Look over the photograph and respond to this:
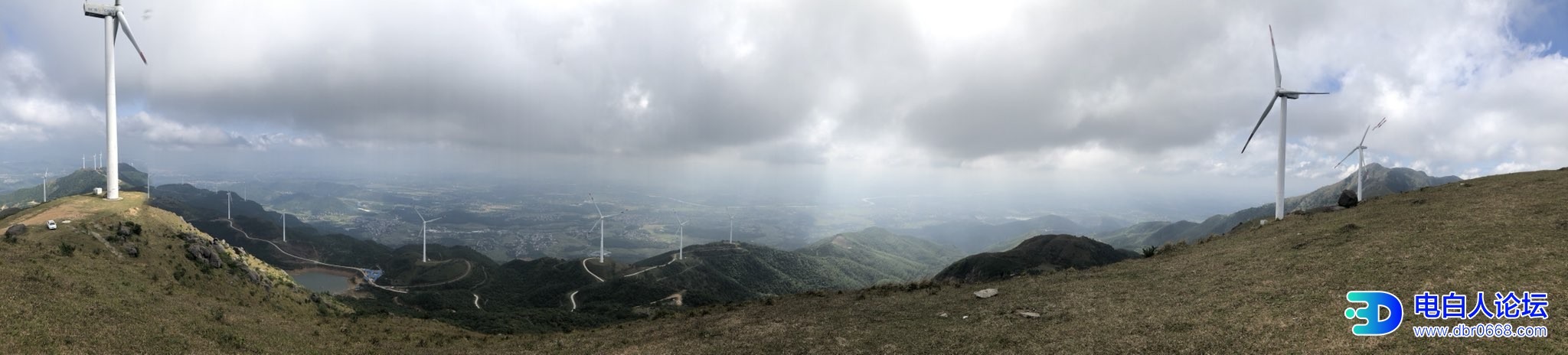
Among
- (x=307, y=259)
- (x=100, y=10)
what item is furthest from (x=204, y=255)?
(x=307, y=259)

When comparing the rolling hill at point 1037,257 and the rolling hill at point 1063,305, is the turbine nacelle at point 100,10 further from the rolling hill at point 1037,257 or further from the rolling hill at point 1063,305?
the rolling hill at point 1037,257

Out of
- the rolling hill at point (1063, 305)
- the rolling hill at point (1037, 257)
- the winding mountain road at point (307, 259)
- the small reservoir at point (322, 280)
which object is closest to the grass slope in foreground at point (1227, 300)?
the rolling hill at point (1063, 305)

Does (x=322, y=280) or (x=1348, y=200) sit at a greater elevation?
(x=1348, y=200)

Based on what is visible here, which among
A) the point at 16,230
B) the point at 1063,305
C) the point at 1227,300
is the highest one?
the point at 1227,300

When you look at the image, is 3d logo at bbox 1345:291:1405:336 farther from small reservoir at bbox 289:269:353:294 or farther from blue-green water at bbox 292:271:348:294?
blue-green water at bbox 292:271:348:294

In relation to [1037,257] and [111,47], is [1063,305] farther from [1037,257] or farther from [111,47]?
[111,47]

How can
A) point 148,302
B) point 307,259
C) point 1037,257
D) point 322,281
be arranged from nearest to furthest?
point 148,302 < point 1037,257 < point 322,281 < point 307,259
